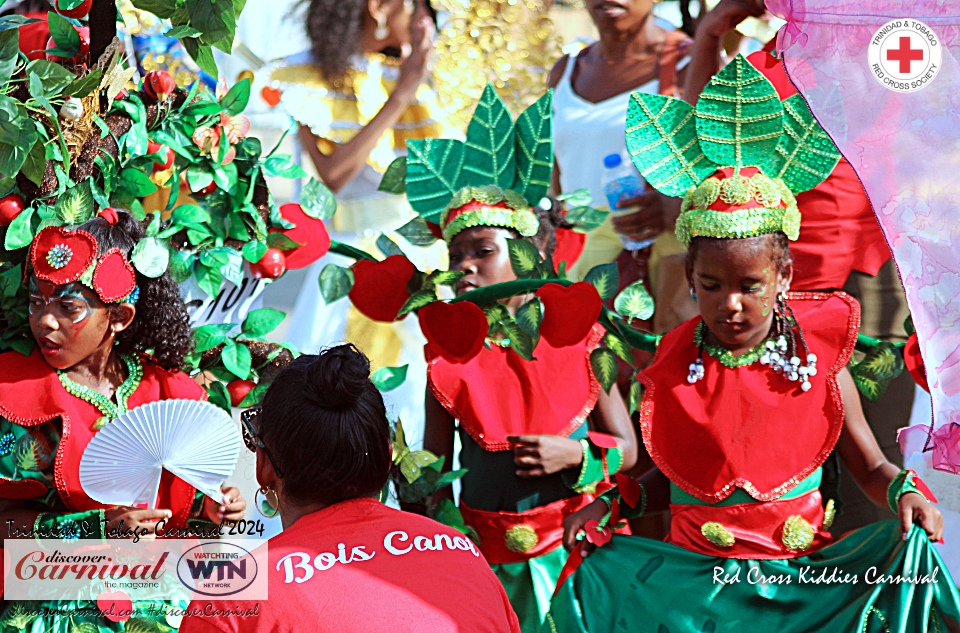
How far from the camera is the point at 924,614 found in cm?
229

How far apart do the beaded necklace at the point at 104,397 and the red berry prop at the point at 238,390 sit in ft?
0.78

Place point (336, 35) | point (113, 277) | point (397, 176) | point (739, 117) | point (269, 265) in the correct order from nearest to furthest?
point (113, 277) < point (739, 117) < point (269, 265) < point (397, 176) < point (336, 35)

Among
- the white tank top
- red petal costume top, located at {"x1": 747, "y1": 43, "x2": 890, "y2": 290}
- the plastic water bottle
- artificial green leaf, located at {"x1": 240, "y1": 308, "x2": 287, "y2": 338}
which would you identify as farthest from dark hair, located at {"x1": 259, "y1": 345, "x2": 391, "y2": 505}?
the white tank top

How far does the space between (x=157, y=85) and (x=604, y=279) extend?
116cm

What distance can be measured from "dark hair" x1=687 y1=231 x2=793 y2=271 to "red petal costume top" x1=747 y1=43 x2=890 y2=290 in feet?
1.11

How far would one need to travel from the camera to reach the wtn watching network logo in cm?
190

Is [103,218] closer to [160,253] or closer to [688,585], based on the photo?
[160,253]

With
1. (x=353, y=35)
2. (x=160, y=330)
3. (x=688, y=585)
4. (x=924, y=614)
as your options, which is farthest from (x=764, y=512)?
(x=353, y=35)

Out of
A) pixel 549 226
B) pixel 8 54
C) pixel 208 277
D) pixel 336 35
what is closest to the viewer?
pixel 8 54

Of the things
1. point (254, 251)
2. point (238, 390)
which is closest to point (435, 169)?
point (254, 251)

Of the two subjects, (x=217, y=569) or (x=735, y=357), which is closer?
(x=217, y=569)

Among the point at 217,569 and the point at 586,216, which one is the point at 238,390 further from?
the point at 586,216

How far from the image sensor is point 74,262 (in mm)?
2465

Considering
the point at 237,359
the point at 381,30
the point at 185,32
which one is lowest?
the point at 237,359
